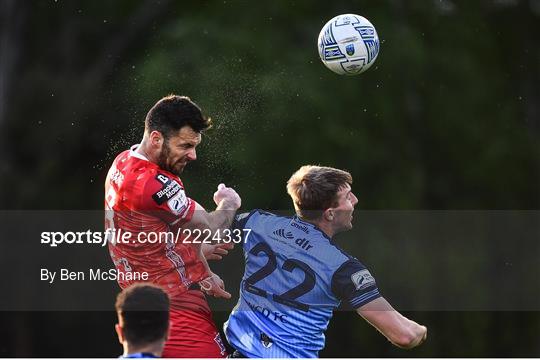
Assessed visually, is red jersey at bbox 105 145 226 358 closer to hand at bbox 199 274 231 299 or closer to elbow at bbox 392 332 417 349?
hand at bbox 199 274 231 299

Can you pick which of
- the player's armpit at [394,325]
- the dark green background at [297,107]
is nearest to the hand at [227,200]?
the player's armpit at [394,325]

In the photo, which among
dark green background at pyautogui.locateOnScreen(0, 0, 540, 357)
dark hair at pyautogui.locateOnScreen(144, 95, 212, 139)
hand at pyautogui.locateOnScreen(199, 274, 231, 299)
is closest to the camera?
dark hair at pyautogui.locateOnScreen(144, 95, 212, 139)

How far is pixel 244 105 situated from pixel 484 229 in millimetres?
5903

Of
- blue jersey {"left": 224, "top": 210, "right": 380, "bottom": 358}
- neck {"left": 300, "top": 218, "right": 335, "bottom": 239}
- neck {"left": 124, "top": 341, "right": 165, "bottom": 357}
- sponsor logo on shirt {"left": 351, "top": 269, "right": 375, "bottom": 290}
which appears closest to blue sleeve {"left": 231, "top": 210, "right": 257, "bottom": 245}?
blue jersey {"left": 224, "top": 210, "right": 380, "bottom": 358}

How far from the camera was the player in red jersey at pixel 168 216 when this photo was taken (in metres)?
8.56

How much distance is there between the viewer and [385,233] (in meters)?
21.8

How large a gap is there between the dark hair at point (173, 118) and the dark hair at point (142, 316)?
7.33 ft

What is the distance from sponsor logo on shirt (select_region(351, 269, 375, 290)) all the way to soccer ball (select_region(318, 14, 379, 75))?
126 inches

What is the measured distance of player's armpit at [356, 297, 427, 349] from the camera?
7.74m

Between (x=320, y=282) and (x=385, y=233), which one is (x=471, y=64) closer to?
(x=385, y=233)

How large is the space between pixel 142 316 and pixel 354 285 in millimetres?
2040

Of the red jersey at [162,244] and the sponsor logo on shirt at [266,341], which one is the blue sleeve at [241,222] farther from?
the sponsor logo on shirt at [266,341]

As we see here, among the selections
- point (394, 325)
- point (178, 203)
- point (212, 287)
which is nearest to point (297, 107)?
point (212, 287)

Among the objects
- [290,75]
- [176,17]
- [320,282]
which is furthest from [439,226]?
[320,282]
